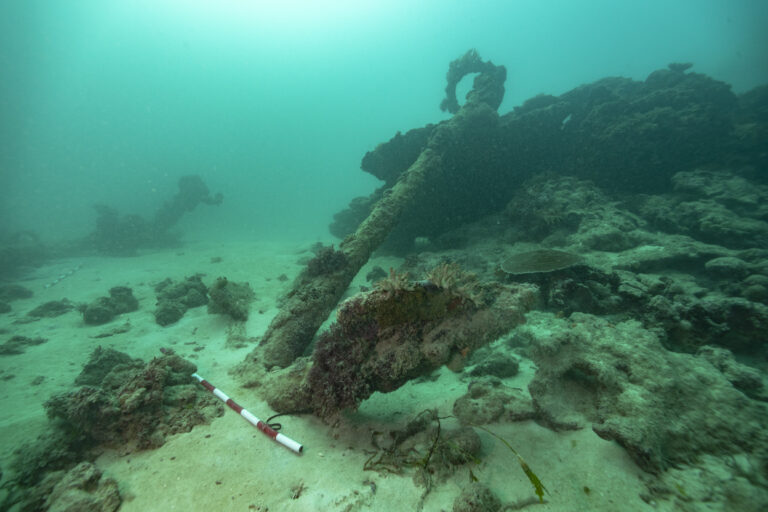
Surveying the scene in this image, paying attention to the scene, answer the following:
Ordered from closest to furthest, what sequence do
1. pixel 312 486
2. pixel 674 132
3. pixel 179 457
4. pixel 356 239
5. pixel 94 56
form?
pixel 312 486, pixel 179 457, pixel 356 239, pixel 674 132, pixel 94 56

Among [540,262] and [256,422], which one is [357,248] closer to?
[540,262]

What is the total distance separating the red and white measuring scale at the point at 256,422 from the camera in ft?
10.4

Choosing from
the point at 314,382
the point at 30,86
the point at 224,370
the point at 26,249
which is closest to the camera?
the point at 314,382

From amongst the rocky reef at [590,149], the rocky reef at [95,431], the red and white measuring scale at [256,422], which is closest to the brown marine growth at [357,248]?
the red and white measuring scale at [256,422]

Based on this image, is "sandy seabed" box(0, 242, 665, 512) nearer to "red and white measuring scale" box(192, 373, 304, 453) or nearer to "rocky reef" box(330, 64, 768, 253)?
"red and white measuring scale" box(192, 373, 304, 453)

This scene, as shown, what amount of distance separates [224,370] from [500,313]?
196 inches

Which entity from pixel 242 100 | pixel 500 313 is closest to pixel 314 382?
pixel 500 313

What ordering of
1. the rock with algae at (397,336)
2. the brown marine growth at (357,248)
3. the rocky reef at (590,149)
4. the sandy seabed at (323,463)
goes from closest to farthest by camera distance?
the sandy seabed at (323,463) → the rock with algae at (397,336) → the brown marine growth at (357,248) → the rocky reef at (590,149)

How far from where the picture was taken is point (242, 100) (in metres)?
186

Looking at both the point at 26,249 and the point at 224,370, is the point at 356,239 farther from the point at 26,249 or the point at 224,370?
the point at 26,249

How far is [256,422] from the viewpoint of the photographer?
3.53m

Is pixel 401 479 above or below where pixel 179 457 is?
below

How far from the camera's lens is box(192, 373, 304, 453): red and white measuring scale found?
3.17m

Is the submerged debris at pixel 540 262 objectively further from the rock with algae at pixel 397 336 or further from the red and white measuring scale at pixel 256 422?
the red and white measuring scale at pixel 256 422
